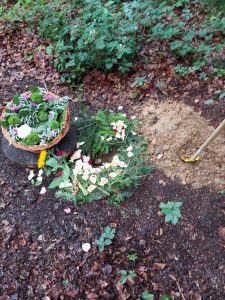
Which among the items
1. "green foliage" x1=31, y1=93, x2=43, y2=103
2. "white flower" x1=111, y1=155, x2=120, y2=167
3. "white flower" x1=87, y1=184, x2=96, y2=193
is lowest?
"white flower" x1=87, y1=184, x2=96, y2=193

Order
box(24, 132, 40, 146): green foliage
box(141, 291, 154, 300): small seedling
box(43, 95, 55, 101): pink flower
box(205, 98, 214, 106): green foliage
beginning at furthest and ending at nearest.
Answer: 1. box(205, 98, 214, 106): green foliage
2. box(43, 95, 55, 101): pink flower
3. box(24, 132, 40, 146): green foliage
4. box(141, 291, 154, 300): small seedling

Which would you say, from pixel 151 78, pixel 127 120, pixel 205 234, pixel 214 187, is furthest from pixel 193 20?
pixel 205 234

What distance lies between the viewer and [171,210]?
2.74 m

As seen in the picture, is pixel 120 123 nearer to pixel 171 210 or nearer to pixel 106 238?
pixel 171 210

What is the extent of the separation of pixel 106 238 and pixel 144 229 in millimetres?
338

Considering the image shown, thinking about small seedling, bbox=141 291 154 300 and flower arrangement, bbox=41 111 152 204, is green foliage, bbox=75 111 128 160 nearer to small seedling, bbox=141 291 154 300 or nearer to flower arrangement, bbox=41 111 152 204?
flower arrangement, bbox=41 111 152 204

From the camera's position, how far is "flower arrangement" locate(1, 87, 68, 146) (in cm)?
293

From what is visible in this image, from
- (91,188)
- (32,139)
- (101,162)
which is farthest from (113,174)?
(32,139)

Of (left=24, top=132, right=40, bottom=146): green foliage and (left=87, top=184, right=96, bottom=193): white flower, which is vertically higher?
(left=24, top=132, right=40, bottom=146): green foliage

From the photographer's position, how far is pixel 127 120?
3.43 meters

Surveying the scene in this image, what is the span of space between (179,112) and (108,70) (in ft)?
3.63

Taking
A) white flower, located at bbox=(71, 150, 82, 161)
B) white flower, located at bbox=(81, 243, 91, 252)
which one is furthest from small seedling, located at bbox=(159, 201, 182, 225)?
white flower, located at bbox=(71, 150, 82, 161)

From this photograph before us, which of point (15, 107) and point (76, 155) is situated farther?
point (76, 155)

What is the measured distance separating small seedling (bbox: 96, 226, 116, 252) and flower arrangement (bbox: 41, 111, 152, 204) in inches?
11.7
